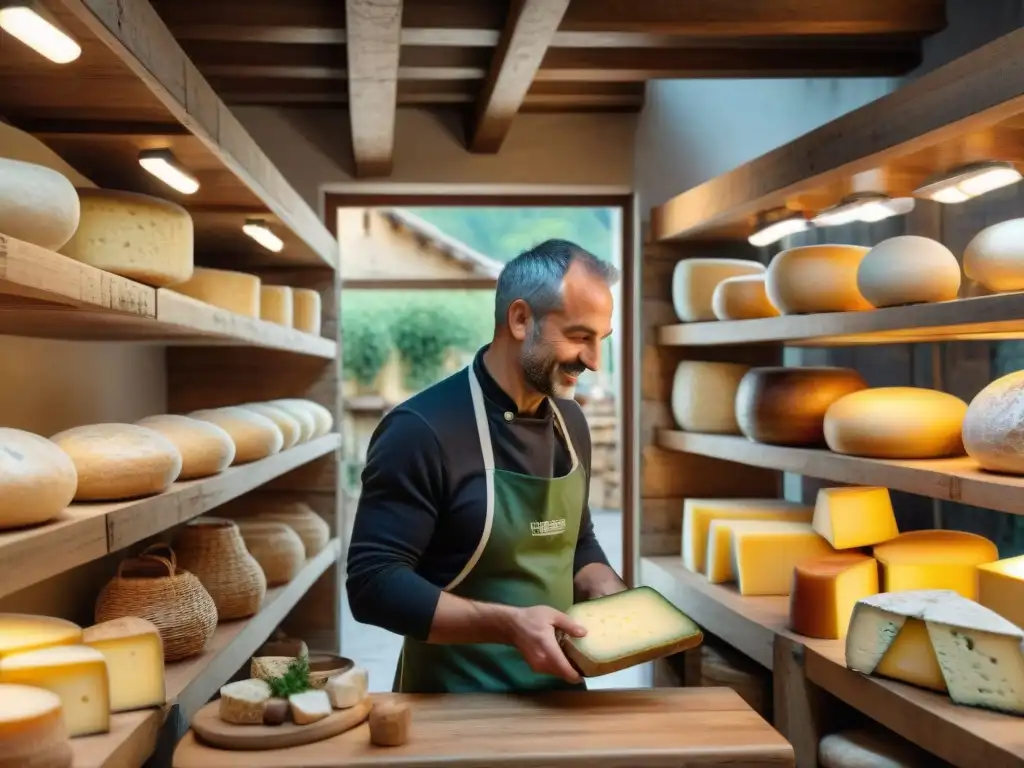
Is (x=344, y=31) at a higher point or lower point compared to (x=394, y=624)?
higher

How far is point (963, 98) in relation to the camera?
6.88 feet

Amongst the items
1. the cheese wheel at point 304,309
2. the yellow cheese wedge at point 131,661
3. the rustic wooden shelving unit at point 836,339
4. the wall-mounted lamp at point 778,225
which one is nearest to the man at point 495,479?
→ the yellow cheese wedge at point 131,661

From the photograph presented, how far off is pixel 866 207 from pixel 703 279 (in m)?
1.00

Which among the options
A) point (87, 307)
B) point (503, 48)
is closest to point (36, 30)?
point (87, 307)

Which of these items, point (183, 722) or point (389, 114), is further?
point (389, 114)

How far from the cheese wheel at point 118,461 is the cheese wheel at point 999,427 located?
180cm

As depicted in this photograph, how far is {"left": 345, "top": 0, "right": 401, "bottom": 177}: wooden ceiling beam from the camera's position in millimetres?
2705

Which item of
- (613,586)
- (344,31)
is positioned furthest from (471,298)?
(613,586)

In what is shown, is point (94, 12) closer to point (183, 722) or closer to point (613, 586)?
point (183, 722)

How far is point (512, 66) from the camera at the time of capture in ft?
10.9

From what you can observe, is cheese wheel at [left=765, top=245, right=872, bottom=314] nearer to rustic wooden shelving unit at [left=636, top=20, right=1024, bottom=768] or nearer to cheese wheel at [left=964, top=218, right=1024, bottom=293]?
rustic wooden shelving unit at [left=636, top=20, right=1024, bottom=768]

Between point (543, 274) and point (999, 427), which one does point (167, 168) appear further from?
point (999, 427)

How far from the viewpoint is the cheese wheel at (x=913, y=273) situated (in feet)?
8.21

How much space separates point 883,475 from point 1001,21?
5.27ft
